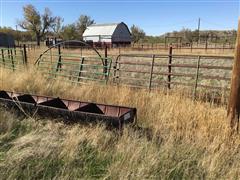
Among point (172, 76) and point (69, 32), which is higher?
point (69, 32)

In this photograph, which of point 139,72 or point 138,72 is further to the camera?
point 138,72

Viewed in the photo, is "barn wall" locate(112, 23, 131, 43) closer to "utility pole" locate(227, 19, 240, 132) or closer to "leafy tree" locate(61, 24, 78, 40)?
"leafy tree" locate(61, 24, 78, 40)

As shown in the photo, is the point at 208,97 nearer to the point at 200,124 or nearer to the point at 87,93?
the point at 200,124

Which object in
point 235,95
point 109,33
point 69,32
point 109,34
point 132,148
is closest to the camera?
point 132,148

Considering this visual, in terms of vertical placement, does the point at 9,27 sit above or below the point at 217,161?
above

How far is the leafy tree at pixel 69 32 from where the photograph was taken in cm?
7725

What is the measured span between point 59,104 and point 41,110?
696mm

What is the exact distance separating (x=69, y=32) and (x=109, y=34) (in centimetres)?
2118

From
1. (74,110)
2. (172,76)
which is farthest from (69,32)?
(74,110)

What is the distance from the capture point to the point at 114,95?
268 inches

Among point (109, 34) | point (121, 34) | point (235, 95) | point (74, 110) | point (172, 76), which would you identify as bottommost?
point (172, 76)

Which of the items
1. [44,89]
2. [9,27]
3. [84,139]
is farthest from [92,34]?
[84,139]

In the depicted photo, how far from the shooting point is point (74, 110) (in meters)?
5.04

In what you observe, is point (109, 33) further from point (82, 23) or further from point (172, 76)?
point (172, 76)
